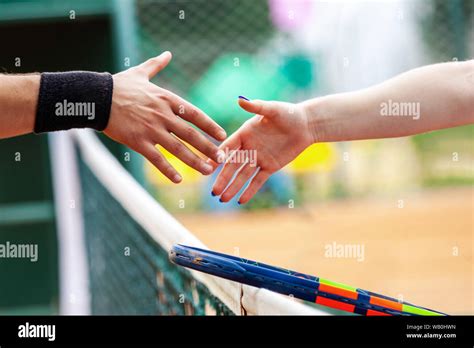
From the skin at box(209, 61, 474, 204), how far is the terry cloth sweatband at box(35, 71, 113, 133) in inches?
7.4

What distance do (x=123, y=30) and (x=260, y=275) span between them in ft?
7.38

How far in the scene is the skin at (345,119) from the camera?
110 centimetres

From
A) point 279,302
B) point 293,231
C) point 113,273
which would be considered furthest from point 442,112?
point 293,231

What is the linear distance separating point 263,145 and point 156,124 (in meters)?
0.18

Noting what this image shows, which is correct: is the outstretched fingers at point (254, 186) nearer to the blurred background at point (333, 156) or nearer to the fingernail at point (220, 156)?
the fingernail at point (220, 156)

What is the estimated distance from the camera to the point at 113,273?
2.35m

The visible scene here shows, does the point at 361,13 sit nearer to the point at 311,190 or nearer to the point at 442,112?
the point at 311,190

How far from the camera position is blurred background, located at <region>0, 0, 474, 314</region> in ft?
16.6

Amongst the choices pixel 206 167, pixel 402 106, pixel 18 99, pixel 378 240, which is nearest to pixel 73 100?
pixel 18 99

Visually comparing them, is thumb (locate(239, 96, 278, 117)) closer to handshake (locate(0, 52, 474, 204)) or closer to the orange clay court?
handshake (locate(0, 52, 474, 204))

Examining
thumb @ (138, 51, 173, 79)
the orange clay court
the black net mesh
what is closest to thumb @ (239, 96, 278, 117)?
thumb @ (138, 51, 173, 79)

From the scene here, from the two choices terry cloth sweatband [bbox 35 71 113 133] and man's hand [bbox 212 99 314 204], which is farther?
man's hand [bbox 212 99 314 204]

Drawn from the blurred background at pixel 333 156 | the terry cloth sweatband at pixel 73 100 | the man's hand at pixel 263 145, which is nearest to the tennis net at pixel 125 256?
the man's hand at pixel 263 145

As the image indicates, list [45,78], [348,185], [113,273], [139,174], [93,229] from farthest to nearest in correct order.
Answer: [348,185] < [139,174] < [93,229] < [113,273] < [45,78]
